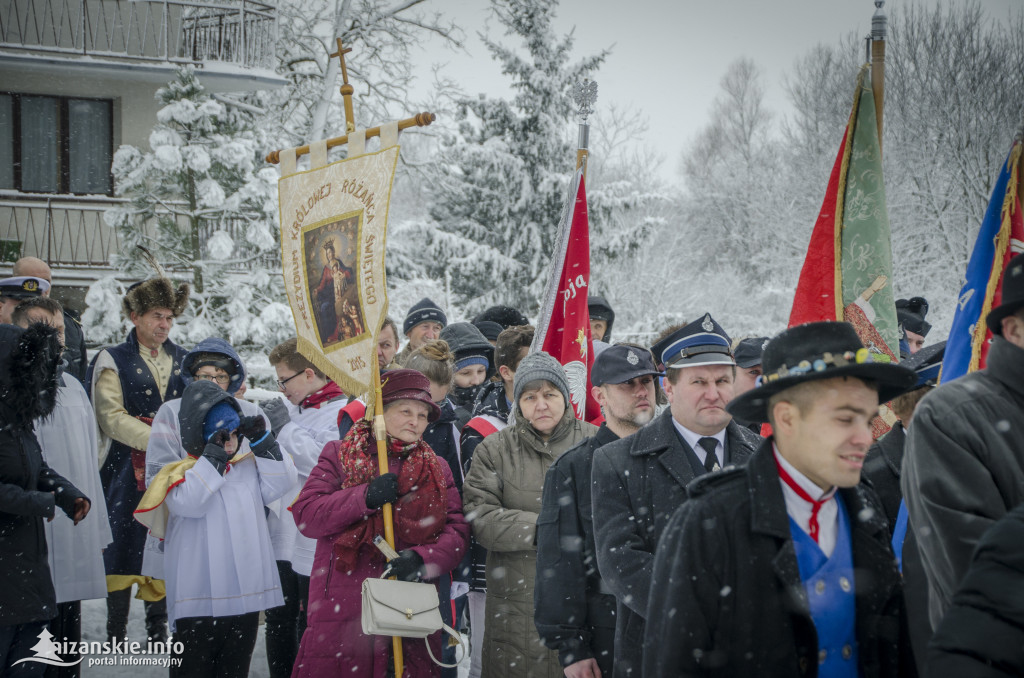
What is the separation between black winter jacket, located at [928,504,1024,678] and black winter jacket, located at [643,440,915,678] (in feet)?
1.45

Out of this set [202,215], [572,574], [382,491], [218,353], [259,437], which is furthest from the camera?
[202,215]

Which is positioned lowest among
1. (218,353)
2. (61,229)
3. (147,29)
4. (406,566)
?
(406,566)

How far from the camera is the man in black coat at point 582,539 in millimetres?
3344

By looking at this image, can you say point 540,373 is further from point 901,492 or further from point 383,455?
point 901,492

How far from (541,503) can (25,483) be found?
8.45 ft

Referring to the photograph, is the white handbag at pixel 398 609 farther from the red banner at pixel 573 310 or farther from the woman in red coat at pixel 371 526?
the red banner at pixel 573 310

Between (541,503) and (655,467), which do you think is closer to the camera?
(655,467)

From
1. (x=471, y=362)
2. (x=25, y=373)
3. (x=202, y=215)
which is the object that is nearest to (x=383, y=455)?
(x=25, y=373)

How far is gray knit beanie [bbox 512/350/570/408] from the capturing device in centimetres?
424

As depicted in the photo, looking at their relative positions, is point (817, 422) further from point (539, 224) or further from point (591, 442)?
point (539, 224)

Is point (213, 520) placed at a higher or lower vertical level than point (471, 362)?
lower

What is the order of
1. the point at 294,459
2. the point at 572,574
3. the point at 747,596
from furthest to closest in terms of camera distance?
the point at 294,459
the point at 572,574
the point at 747,596

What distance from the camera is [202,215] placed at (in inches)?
416

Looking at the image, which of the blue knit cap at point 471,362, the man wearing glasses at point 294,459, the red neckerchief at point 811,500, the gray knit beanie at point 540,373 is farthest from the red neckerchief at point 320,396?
the red neckerchief at point 811,500
